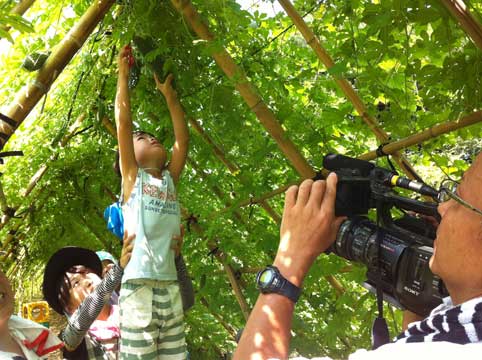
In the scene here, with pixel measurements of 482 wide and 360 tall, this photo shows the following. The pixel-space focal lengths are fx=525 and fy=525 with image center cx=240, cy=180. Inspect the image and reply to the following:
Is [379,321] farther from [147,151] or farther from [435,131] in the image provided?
[147,151]

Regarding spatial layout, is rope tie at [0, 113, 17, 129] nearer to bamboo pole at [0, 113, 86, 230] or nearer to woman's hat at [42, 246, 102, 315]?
woman's hat at [42, 246, 102, 315]

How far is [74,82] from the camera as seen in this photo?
3.02m

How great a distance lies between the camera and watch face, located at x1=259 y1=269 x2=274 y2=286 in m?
0.94

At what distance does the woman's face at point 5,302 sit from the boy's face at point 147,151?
104 centimetres

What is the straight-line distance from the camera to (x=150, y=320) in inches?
88.0

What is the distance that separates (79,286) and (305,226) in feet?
5.93

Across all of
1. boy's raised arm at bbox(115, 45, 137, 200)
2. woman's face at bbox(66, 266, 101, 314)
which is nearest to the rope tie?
boy's raised arm at bbox(115, 45, 137, 200)

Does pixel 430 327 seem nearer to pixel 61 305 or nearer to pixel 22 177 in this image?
pixel 61 305

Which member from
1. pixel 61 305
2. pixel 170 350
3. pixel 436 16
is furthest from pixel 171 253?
pixel 436 16

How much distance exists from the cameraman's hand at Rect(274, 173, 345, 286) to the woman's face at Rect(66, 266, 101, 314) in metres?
1.70

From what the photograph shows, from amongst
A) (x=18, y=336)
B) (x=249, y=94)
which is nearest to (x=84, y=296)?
(x=18, y=336)

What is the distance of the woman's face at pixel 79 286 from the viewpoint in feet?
8.16

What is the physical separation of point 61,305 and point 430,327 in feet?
6.87

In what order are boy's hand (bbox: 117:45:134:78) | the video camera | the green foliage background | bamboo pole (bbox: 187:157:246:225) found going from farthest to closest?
1. bamboo pole (bbox: 187:157:246:225)
2. boy's hand (bbox: 117:45:134:78)
3. the green foliage background
4. the video camera
